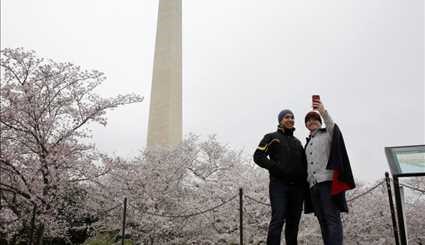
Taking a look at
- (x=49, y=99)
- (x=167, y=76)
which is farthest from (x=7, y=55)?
(x=167, y=76)

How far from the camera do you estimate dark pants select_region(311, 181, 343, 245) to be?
296 cm

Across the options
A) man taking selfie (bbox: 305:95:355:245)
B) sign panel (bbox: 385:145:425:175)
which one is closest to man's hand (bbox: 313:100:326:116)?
man taking selfie (bbox: 305:95:355:245)

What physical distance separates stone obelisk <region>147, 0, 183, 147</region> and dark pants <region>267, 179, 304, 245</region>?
573 inches

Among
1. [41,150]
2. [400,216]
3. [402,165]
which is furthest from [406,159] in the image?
[41,150]

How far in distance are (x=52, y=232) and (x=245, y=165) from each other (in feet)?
22.0

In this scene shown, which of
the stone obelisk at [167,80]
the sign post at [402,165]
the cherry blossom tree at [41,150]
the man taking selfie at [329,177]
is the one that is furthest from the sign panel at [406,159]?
the stone obelisk at [167,80]

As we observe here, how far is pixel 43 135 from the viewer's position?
8.48 meters

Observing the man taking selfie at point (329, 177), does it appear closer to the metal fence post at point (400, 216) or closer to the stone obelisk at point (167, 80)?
the metal fence post at point (400, 216)

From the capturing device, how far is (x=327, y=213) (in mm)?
3033

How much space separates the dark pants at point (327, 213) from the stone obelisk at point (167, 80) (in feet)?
48.3

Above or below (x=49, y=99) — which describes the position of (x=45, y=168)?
below

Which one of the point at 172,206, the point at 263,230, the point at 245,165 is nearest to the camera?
the point at 263,230

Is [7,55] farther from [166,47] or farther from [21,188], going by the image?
[166,47]

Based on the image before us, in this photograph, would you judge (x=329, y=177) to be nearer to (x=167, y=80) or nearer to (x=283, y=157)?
(x=283, y=157)
